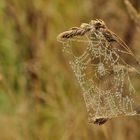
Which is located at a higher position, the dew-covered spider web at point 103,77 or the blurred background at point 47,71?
the blurred background at point 47,71

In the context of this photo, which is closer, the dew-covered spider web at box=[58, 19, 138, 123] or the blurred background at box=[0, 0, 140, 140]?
the dew-covered spider web at box=[58, 19, 138, 123]

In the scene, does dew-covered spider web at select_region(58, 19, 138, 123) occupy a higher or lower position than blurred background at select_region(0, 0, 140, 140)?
lower

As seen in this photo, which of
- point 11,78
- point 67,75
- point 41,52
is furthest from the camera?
point 11,78

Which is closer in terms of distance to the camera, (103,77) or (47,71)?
(103,77)

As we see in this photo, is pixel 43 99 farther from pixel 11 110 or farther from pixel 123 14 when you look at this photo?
pixel 123 14

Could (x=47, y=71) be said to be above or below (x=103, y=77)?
above

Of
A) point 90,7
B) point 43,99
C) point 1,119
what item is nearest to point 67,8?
point 90,7

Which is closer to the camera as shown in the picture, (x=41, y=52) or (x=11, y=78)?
(x=41, y=52)

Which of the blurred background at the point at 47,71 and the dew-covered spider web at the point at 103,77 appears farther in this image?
the blurred background at the point at 47,71
